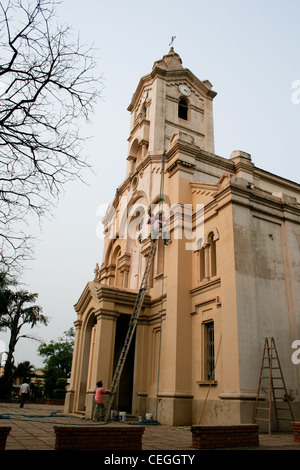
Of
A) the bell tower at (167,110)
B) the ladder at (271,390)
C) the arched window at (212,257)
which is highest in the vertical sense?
the bell tower at (167,110)

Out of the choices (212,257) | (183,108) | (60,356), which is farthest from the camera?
(60,356)

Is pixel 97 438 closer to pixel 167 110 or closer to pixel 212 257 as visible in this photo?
pixel 212 257

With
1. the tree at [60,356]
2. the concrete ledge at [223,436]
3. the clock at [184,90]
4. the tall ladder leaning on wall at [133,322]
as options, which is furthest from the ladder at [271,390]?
the tree at [60,356]

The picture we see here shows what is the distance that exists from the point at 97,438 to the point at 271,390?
7.44 meters

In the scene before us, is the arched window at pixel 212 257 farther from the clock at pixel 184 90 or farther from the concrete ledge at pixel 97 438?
the clock at pixel 184 90

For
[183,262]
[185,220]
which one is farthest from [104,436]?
[185,220]

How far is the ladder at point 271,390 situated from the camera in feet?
38.2

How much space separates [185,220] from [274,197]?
391 centimetres

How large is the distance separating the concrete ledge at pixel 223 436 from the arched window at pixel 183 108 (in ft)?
73.4

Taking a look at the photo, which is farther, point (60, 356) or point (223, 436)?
point (60, 356)

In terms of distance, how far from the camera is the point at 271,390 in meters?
12.0

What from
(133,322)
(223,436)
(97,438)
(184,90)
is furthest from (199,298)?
(184,90)

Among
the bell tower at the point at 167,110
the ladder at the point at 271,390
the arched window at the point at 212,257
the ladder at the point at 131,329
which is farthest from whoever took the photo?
the bell tower at the point at 167,110

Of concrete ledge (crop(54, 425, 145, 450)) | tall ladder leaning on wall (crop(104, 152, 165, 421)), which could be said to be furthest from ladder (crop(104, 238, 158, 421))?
concrete ledge (crop(54, 425, 145, 450))
